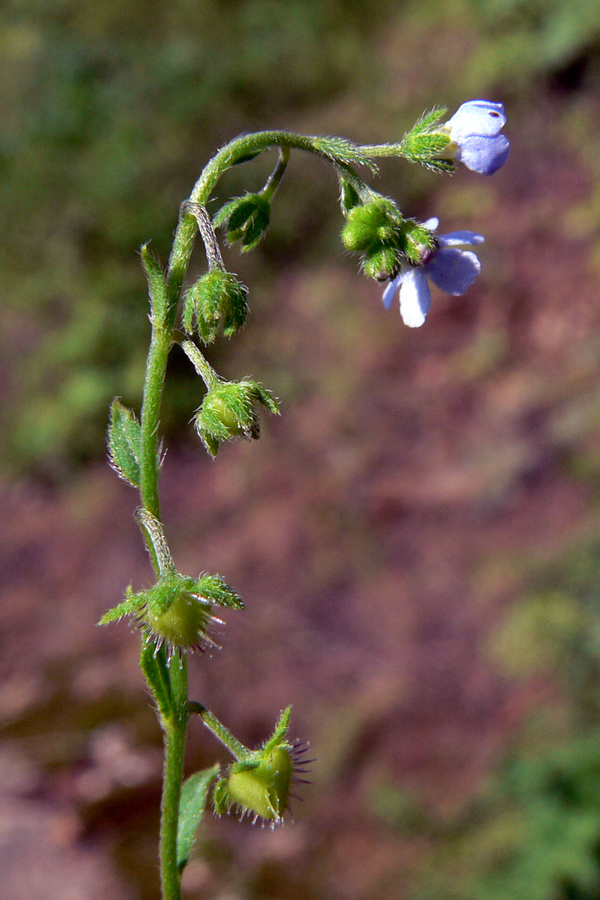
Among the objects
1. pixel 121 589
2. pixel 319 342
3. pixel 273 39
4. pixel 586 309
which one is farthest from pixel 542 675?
pixel 273 39

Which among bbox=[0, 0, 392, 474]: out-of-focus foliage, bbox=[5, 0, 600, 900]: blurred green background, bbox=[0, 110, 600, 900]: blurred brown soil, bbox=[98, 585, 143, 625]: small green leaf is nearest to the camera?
bbox=[98, 585, 143, 625]: small green leaf

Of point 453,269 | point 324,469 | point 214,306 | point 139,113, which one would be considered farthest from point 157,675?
point 139,113

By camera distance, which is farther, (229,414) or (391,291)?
(391,291)

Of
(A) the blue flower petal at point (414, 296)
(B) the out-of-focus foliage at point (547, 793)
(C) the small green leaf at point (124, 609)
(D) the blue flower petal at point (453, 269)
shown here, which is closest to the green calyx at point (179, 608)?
(C) the small green leaf at point (124, 609)

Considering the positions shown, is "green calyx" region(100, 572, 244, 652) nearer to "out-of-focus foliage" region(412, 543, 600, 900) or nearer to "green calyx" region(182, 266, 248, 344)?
"green calyx" region(182, 266, 248, 344)

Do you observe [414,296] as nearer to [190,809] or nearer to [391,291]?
[391,291]

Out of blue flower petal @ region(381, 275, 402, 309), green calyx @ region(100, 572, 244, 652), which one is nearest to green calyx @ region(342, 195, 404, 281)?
blue flower petal @ region(381, 275, 402, 309)

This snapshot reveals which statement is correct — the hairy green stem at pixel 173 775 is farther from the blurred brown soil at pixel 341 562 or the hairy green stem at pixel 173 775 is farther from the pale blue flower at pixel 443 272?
the blurred brown soil at pixel 341 562

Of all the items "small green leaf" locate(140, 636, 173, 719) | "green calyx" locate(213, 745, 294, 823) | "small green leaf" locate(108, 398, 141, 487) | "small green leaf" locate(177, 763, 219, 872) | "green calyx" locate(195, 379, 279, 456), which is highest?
"small green leaf" locate(108, 398, 141, 487)
